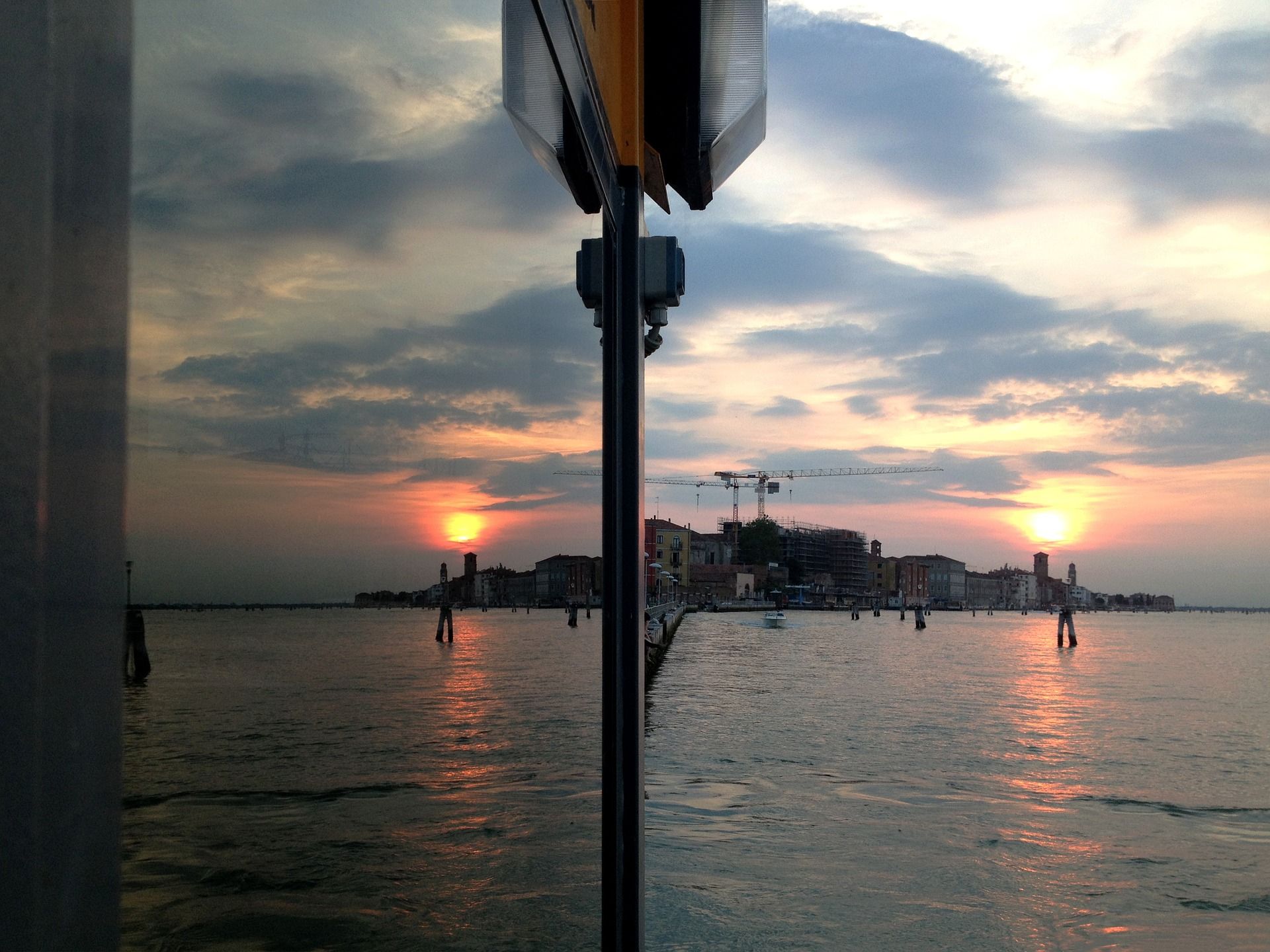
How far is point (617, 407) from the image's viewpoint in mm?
1949

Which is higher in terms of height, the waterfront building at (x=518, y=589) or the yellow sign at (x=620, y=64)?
the yellow sign at (x=620, y=64)

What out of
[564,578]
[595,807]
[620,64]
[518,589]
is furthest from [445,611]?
[620,64]

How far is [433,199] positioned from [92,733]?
0.58 metres

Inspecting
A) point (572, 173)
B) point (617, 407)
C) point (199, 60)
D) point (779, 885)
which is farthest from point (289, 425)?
point (779, 885)

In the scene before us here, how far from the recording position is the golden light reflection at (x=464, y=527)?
912 mm

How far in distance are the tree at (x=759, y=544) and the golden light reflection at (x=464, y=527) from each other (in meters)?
109

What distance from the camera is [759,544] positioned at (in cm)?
10862

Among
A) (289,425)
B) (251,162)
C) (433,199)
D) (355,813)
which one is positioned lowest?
(355,813)

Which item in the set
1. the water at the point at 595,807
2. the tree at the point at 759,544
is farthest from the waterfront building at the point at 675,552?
the water at the point at 595,807

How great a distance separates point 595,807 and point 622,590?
0.39 metres

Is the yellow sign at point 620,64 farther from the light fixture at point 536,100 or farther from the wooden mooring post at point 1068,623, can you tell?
the wooden mooring post at point 1068,623

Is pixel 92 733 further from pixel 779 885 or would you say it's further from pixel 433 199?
pixel 779 885

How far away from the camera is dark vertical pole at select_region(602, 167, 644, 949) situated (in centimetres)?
183

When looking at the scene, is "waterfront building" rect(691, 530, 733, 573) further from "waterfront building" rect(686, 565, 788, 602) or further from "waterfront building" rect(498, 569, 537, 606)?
"waterfront building" rect(498, 569, 537, 606)
